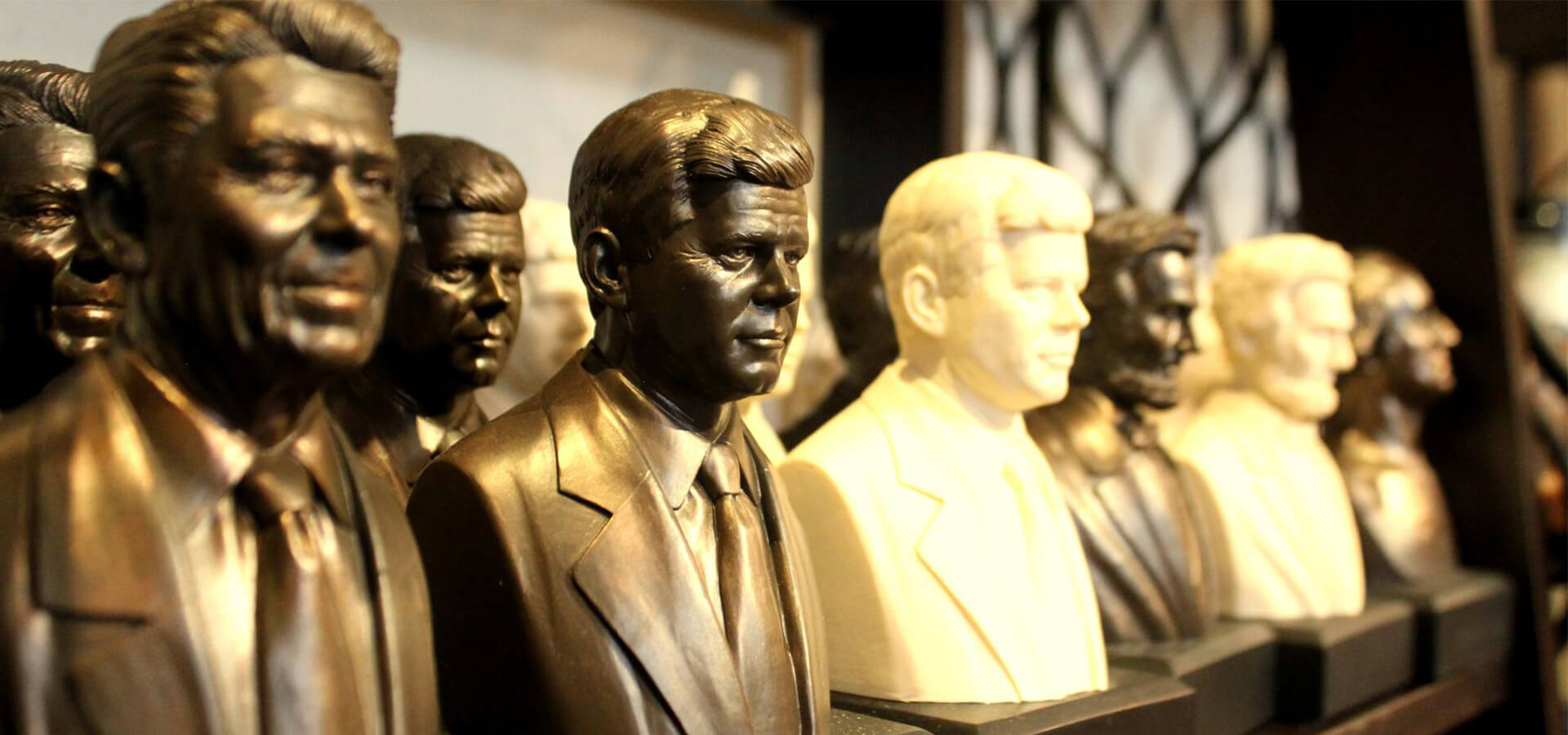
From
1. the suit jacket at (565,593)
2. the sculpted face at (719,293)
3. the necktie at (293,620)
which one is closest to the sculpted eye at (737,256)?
the sculpted face at (719,293)

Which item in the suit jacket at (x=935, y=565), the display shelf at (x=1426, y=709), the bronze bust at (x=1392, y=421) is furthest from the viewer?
the bronze bust at (x=1392, y=421)

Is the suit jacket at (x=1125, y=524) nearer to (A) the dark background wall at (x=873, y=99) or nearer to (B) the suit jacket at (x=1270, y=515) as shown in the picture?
(B) the suit jacket at (x=1270, y=515)

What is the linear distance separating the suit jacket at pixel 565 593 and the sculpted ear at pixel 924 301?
81 cm

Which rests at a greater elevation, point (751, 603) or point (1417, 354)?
point (1417, 354)

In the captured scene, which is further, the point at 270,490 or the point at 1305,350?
the point at 1305,350

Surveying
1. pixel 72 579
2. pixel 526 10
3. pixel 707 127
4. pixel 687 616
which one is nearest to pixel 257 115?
pixel 72 579

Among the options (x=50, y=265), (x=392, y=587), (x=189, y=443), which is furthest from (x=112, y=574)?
(x=50, y=265)

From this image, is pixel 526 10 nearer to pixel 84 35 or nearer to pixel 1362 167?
pixel 84 35

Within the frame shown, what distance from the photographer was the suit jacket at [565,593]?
1395 millimetres

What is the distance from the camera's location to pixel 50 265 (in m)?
1.49

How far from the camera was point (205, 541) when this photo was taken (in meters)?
1.11

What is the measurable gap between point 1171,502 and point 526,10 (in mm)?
1682

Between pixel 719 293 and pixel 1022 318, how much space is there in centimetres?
76

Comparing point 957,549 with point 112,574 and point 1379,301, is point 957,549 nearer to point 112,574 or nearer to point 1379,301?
point 112,574
